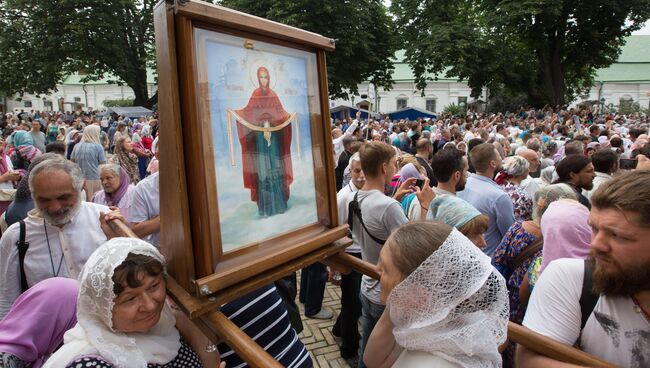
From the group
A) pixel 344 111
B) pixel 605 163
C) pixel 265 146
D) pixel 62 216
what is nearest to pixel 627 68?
pixel 344 111

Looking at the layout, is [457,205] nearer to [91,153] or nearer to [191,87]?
[191,87]

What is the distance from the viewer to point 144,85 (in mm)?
31844

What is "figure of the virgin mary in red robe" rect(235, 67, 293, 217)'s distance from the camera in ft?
4.53

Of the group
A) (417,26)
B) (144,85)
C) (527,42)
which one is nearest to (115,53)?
(144,85)

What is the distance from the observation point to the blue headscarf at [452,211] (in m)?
2.63

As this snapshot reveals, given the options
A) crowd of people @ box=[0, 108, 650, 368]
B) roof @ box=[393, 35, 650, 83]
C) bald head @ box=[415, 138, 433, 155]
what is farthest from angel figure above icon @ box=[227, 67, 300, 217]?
roof @ box=[393, 35, 650, 83]

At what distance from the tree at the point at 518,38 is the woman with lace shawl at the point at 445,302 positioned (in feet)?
83.5

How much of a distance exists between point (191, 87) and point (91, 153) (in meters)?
7.12

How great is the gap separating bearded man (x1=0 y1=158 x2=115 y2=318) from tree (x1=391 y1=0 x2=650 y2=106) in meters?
25.2

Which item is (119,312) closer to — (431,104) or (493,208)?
(493,208)

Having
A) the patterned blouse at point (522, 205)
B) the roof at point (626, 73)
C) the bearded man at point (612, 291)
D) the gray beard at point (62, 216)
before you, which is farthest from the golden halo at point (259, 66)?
the roof at point (626, 73)

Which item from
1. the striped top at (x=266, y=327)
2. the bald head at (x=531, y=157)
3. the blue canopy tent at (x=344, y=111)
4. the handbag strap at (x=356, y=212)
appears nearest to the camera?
the striped top at (x=266, y=327)

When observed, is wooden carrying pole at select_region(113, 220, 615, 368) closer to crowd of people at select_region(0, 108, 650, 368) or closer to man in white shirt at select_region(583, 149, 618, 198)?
crowd of people at select_region(0, 108, 650, 368)

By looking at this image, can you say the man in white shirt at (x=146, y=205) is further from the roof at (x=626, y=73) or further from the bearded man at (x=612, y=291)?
the roof at (x=626, y=73)
